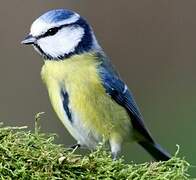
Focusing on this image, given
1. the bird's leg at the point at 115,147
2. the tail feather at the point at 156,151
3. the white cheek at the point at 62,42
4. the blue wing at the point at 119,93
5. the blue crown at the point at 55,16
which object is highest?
the blue crown at the point at 55,16

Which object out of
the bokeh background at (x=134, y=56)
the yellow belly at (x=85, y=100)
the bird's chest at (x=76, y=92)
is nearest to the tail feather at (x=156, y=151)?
the yellow belly at (x=85, y=100)

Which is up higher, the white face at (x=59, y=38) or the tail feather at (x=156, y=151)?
the white face at (x=59, y=38)

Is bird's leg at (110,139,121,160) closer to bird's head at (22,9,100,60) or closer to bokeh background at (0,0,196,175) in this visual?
bird's head at (22,9,100,60)

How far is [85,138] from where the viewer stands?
3.26m

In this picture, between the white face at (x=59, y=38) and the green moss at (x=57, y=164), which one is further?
the white face at (x=59, y=38)

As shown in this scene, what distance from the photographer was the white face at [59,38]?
10.3 ft

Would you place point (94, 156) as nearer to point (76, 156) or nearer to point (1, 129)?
point (76, 156)

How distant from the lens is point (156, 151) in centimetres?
338

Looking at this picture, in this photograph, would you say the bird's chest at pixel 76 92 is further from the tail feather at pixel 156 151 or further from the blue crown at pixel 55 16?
the tail feather at pixel 156 151

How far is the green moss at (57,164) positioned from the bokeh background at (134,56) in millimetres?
2806

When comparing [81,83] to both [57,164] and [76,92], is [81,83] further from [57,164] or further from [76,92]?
[57,164]

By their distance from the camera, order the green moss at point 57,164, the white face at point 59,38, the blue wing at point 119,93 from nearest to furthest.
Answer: the green moss at point 57,164
the white face at point 59,38
the blue wing at point 119,93

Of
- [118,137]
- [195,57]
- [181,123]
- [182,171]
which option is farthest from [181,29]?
[182,171]

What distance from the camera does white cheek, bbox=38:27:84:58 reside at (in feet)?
10.4
